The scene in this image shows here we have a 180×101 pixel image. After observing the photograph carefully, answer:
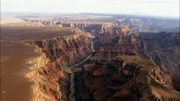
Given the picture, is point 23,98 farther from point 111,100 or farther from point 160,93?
point 160,93

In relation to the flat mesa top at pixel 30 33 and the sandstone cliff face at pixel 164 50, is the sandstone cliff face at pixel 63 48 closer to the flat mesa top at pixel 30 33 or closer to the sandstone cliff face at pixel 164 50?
the flat mesa top at pixel 30 33

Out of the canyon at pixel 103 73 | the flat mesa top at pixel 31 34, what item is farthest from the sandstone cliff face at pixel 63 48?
the flat mesa top at pixel 31 34

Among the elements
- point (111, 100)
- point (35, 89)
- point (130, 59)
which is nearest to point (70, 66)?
point (130, 59)

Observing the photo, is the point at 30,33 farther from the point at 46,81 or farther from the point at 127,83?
the point at 127,83

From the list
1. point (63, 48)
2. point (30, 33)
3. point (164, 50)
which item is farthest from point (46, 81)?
point (164, 50)

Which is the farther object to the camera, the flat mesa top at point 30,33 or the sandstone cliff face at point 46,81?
the flat mesa top at point 30,33

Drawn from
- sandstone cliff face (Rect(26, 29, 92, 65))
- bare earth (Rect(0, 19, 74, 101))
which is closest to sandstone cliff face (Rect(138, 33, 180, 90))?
sandstone cliff face (Rect(26, 29, 92, 65))

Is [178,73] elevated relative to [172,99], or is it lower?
lower

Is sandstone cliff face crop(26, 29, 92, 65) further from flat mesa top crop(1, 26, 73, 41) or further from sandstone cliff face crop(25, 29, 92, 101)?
flat mesa top crop(1, 26, 73, 41)
